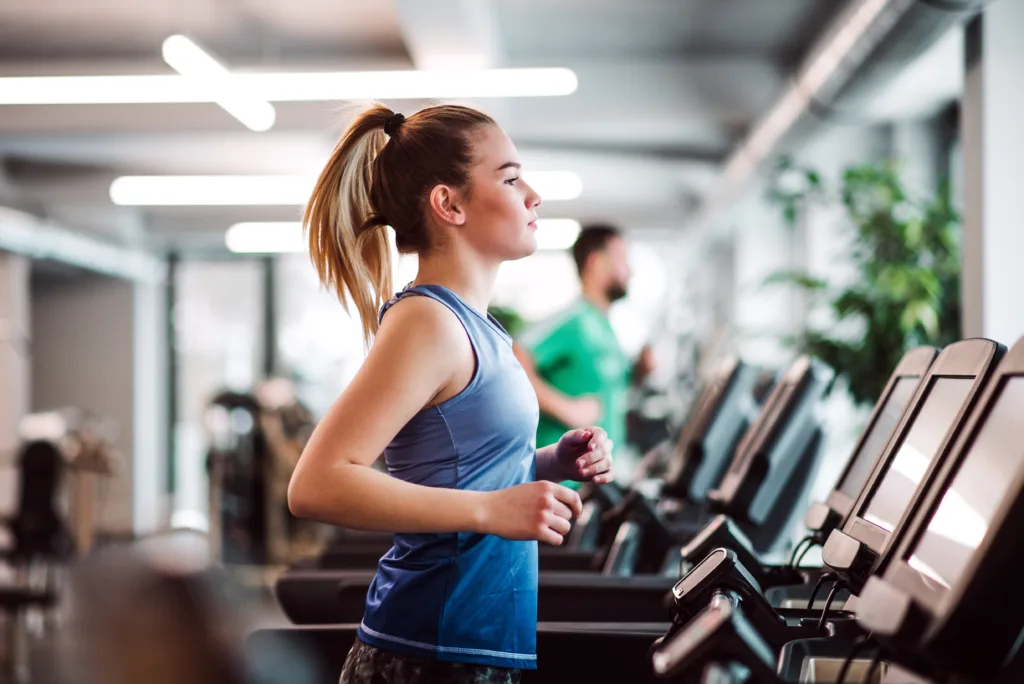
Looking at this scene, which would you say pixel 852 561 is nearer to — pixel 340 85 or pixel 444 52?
pixel 340 85

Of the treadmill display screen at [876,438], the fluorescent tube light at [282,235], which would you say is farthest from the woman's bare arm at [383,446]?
the fluorescent tube light at [282,235]

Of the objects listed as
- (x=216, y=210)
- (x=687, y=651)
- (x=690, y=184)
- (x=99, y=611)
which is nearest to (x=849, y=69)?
(x=687, y=651)

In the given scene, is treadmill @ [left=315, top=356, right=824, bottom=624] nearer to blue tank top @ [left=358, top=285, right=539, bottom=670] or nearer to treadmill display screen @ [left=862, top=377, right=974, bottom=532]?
treadmill display screen @ [left=862, top=377, right=974, bottom=532]

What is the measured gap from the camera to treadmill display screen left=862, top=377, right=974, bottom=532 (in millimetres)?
1337

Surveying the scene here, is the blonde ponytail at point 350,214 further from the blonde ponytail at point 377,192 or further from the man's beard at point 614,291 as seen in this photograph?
the man's beard at point 614,291

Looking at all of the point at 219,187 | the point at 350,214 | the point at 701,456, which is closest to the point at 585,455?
the point at 350,214

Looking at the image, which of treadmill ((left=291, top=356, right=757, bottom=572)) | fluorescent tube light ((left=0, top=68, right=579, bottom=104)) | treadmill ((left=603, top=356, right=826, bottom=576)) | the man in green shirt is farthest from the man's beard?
fluorescent tube light ((left=0, top=68, right=579, bottom=104))

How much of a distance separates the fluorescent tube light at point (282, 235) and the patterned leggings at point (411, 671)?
840cm

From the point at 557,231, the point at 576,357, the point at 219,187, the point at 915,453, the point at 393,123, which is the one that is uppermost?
the point at 393,123

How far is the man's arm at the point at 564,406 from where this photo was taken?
3.15 meters

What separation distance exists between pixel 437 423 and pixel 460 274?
0.21 metres

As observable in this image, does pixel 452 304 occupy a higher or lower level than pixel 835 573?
higher

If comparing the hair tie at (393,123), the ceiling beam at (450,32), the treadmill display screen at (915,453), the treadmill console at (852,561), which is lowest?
the treadmill console at (852,561)

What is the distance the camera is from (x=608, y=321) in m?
3.48
